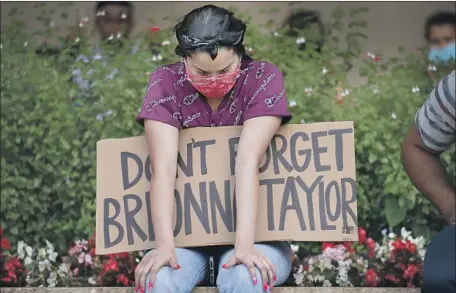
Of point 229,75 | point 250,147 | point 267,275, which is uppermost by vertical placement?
point 229,75

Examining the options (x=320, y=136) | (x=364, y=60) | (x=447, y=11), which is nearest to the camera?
(x=320, y=136)

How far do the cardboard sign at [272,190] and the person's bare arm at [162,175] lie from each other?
0.36 ft

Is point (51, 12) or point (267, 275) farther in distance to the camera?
point (51, 12)

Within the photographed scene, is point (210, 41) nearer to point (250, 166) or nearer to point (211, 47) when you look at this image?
point (211, 47)

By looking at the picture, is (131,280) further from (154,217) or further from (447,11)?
(447,11)

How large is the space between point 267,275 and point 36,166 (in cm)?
202

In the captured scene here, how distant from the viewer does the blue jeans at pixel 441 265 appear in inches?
128

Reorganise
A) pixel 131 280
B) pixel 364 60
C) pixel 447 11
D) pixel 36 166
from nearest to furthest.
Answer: pixel 131 280
pixel 36 166
pixel 364 60
pixel 447 11

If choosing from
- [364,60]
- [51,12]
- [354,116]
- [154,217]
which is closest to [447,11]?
[364,60]

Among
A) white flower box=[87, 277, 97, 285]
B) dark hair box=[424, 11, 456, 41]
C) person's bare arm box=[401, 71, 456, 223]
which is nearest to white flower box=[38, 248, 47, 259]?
white flower box=[87, 277, 97, 285]

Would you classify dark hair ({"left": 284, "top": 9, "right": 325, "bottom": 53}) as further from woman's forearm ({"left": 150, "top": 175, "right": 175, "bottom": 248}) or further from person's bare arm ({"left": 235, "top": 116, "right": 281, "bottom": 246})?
woman's forearm ({"left": 150, "top": 175, "right": 175, "bottom": 248})

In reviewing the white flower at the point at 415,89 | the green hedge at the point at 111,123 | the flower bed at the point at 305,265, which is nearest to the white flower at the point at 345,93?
the green hedge at the point at 111,123

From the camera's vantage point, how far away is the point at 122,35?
A: 6.29 metres

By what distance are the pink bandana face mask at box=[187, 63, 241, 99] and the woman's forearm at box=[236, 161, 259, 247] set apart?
30cm
